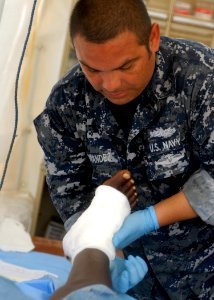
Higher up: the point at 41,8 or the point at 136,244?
the point at 41,8

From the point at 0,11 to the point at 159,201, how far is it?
931 mm

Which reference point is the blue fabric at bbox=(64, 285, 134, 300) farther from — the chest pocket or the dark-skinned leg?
the chest pocket

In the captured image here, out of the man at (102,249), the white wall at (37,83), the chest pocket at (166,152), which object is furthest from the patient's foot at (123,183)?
the white wall at (37,83)

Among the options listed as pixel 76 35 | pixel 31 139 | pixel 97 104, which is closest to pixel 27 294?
pixel 97 104

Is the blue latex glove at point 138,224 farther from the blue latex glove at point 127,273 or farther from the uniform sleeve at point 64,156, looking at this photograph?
the uniform sleeve at point 64,156

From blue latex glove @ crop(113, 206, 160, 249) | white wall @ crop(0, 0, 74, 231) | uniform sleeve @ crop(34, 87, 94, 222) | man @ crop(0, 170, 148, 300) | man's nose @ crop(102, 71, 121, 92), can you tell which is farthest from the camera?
white wall @ crop(0, 0, 74, 231)

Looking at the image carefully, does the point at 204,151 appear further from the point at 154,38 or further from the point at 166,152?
the point at 154,38

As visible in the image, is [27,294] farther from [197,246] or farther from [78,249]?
[197,246]

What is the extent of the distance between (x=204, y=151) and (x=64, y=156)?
1.31ft

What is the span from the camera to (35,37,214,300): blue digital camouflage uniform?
116cm

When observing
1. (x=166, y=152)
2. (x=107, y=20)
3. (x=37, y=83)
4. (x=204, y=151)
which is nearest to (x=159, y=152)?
(x=166, y=152)

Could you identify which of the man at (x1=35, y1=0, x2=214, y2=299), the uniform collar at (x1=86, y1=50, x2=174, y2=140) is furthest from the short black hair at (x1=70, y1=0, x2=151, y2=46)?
the uniform collar at (x1=86, y1=50, x2=174, y2=140)

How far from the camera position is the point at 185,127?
119 cm

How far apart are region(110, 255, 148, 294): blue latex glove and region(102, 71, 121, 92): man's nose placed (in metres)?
0.39
